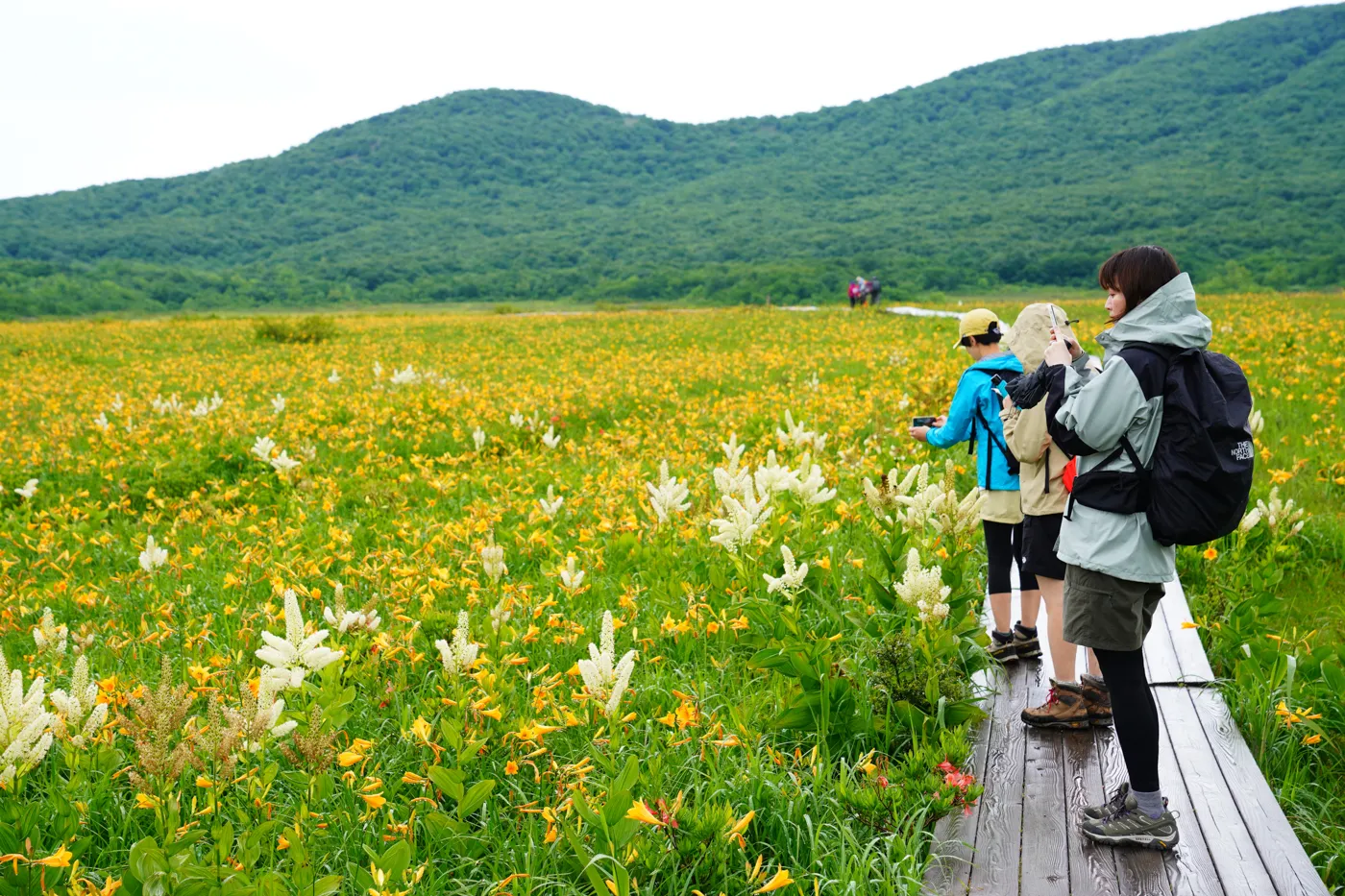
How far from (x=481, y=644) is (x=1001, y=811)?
2144 millimetres

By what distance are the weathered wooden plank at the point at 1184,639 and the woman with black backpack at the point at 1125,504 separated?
1.34 meters

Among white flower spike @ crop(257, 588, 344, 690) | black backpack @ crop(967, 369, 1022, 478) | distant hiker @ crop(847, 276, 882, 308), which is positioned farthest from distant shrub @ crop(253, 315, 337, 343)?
black backpack @ crop(967, 369, 1022, 478)

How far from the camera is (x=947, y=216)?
106 m

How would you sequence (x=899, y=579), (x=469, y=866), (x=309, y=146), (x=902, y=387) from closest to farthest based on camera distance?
(x=469, y=866)
(x=899, y=579)
(x=902, y=387)
(x=309, y=146)

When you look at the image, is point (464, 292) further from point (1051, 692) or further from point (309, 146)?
point (309, 146)

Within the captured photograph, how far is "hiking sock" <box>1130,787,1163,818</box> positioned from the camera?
2936 mm

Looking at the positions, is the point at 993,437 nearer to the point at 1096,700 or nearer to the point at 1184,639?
the point at 1096,700

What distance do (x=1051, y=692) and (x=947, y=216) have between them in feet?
363

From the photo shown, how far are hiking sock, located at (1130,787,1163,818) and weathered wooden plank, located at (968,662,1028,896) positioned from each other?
15.8 inches

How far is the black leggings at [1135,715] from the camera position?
9.70 feet

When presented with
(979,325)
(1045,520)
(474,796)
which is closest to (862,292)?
(979,325)

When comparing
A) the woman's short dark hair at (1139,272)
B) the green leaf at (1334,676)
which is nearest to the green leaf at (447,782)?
the woman's short dark hair at (1139,272)

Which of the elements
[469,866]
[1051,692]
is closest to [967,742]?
[1051,692]

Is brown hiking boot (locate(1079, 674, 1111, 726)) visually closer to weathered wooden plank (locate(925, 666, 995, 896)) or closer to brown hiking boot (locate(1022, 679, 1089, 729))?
brown hiking boot (locate(1022, 679, 1089, 729))
